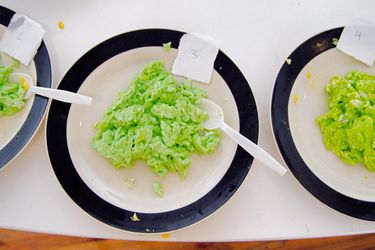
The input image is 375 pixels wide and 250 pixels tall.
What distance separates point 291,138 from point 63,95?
0.56m

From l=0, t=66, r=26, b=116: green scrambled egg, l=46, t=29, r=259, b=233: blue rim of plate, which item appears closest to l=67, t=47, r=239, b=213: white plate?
l=46, t=29, r=259, b=233: blue rim of plate

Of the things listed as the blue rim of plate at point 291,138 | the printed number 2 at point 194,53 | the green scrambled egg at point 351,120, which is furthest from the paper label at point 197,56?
the green scrambled egg at point 351,120

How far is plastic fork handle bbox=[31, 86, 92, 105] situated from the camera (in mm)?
879

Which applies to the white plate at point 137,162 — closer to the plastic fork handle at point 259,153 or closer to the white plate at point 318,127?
the plastic fork handle at point 259,153

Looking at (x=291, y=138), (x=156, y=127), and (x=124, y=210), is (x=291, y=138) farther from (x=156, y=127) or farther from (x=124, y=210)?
(x=124, y=210)

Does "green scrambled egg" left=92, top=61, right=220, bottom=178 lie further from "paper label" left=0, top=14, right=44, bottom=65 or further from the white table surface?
"paper label" left=0, top=14, right=44, bottom=65

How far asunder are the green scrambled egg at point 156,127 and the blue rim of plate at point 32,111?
0.47 ft

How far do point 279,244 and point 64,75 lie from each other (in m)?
0.89

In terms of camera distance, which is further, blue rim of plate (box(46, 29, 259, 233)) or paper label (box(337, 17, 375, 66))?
paper label (box(337, 17, 375, 66))

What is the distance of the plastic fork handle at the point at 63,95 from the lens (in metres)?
0.88

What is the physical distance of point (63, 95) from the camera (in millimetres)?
880

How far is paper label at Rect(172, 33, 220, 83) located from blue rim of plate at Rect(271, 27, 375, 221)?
175 mm

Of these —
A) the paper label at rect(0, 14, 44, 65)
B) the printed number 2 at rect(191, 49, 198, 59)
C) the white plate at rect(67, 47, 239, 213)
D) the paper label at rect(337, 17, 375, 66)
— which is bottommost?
the white plate at rect(67, 47, 239, 213)

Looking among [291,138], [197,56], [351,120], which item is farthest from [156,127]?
[351,120]
